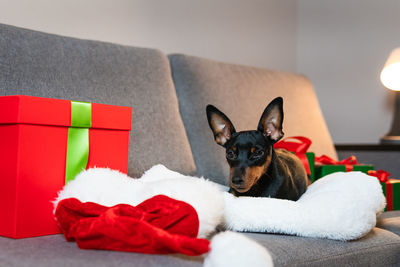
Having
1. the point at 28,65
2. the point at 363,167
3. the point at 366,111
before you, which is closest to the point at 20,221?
the point at 28,65

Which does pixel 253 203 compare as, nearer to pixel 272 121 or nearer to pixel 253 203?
pixel 253 203

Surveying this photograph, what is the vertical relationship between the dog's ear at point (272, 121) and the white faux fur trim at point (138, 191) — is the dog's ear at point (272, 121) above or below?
above

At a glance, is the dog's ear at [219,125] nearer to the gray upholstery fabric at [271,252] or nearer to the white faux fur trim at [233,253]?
the gray upholstery fabric at [271,252]

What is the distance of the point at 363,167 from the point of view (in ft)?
6.30

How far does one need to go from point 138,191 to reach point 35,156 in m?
0.25

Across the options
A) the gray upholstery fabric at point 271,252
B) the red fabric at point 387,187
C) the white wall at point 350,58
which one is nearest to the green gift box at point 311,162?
the red fabric at point 387,187

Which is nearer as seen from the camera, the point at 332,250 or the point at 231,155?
the point at 332,250

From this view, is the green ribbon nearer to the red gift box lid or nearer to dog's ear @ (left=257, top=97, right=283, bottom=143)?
the red gift box lid

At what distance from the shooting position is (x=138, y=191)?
107 centimetres

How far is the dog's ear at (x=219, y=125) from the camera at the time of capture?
1477 mm

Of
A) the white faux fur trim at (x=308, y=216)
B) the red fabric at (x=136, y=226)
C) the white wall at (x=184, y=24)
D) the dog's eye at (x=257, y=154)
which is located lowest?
the white faux fur trim at (x=308, y=216)

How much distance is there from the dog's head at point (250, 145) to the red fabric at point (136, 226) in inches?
16.5

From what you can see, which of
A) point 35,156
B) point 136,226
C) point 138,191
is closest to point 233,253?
point 136,226

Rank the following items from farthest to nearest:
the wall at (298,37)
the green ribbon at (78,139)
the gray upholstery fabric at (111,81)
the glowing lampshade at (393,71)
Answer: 1. the glowing lampshade at (393,71)
2. the wall at (298,37)
3. the gray upholstery fabric at (111,81)
4. the green ribbon at (78,139)
